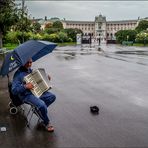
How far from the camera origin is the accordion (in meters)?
8.11

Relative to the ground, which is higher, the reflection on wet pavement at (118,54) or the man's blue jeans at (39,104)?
the man's blue jeans at (39,104)

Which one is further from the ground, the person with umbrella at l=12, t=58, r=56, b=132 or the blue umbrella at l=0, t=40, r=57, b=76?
the blue umbrella at l=0, t=40, r=57, b=76

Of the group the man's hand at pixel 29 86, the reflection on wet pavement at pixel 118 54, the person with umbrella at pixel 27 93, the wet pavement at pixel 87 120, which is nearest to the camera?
the wet pavement at pixel 87 120

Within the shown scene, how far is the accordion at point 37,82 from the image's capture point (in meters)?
8.11

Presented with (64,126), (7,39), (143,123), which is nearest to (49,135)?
(64,126)

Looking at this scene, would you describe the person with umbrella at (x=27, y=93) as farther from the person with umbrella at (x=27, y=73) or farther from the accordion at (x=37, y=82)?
the accordion at (x=37, y=82)

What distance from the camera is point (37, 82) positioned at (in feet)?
26.9

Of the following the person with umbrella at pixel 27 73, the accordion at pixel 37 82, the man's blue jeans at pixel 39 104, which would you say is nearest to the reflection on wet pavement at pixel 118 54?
the person with umbrella at pixel 27 73

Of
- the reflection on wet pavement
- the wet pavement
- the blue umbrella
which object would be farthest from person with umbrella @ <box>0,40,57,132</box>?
the reflection on wet pavement

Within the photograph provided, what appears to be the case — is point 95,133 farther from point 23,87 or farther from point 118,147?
point 23,87

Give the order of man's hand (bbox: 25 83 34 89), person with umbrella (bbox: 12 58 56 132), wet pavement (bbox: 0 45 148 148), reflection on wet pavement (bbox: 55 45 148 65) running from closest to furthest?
wet pavement (bbox: 0 45 148 148) < man's hand (bbox: 25 83 34 89) < person with umbrella (bbox: 12 58 56 132) < reflection on wet pavement (bbox: 55 45 148 65)

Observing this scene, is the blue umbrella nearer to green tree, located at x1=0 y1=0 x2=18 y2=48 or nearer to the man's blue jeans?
the man's blue jeans

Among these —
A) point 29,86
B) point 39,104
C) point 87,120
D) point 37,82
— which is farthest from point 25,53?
point 87,120

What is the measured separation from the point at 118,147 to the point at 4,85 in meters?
8.18
